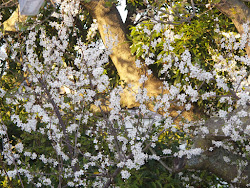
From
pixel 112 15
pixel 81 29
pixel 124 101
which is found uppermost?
pixel 81 29

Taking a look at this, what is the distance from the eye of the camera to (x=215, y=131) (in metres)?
3.63

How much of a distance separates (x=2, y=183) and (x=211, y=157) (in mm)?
2496

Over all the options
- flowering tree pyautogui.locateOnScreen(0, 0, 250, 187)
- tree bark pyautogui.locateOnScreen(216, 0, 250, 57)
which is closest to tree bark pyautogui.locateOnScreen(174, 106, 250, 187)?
flowering tree pyautogui.locateOnScreen(0, 0, 250, 187)

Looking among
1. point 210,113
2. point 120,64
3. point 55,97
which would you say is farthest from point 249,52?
point 55,97

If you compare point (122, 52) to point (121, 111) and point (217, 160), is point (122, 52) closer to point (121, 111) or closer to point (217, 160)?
point (121, 111)

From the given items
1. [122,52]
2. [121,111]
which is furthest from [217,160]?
[122,52]

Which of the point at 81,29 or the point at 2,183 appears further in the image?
the point at 81,29

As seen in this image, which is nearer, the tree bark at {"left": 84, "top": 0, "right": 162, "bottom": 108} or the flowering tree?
the flowering tree

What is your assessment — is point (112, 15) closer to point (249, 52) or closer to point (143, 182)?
point (249, 52)

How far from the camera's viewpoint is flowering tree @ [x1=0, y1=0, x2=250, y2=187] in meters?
3.11

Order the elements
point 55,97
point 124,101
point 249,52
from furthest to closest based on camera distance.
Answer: point 124,101 < point 249,52 < point 55,97

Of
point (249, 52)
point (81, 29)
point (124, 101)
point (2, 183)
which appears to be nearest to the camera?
point (2, 183)

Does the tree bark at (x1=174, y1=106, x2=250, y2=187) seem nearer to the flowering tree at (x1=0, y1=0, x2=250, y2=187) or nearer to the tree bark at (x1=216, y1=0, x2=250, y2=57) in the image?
the flowering tree at (x1=0, y1=0, x2=250, y2=187)

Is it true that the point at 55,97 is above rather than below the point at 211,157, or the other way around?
above
